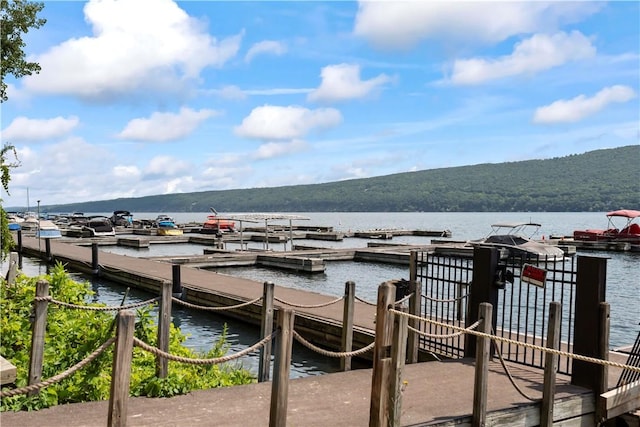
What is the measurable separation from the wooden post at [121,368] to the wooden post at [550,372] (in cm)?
493

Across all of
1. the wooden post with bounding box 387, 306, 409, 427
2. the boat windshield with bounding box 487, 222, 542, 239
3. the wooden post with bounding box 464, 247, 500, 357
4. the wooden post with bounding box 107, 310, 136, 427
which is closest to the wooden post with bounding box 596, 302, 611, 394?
the wooden post with bounding box 464, 247, 500, 357

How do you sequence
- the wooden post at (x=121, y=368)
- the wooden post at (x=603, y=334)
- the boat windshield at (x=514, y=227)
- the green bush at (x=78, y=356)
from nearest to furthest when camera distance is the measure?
the wooden post at (x=121, y=368)
the green bush at (x=78, y=356)
the wooden post at (x=603, y=334)
the boat windshield at (x=514, y=227)

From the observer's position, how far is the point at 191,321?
1845cm

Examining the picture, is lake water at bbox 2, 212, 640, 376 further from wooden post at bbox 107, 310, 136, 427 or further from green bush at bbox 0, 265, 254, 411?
wooden post at bbox 107, 310, 136, 427

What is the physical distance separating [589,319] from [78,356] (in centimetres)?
676

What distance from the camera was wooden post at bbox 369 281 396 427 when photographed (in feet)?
19.0

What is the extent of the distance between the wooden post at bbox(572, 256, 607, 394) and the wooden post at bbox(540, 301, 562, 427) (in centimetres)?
75

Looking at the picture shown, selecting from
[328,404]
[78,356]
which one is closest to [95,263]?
[78,356]

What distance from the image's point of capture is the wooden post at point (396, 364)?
225 inches

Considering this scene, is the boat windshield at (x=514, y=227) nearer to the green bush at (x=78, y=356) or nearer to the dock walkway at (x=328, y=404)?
the dock walkway at (x=328, y=404)

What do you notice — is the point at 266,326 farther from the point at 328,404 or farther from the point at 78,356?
the point at 78,356

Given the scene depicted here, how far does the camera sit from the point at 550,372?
23.6 feet

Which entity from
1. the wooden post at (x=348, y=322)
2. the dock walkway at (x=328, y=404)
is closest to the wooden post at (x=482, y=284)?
the dock walkway at (x=328, y=404)

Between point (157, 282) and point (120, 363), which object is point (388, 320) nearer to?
point (120, 363)
